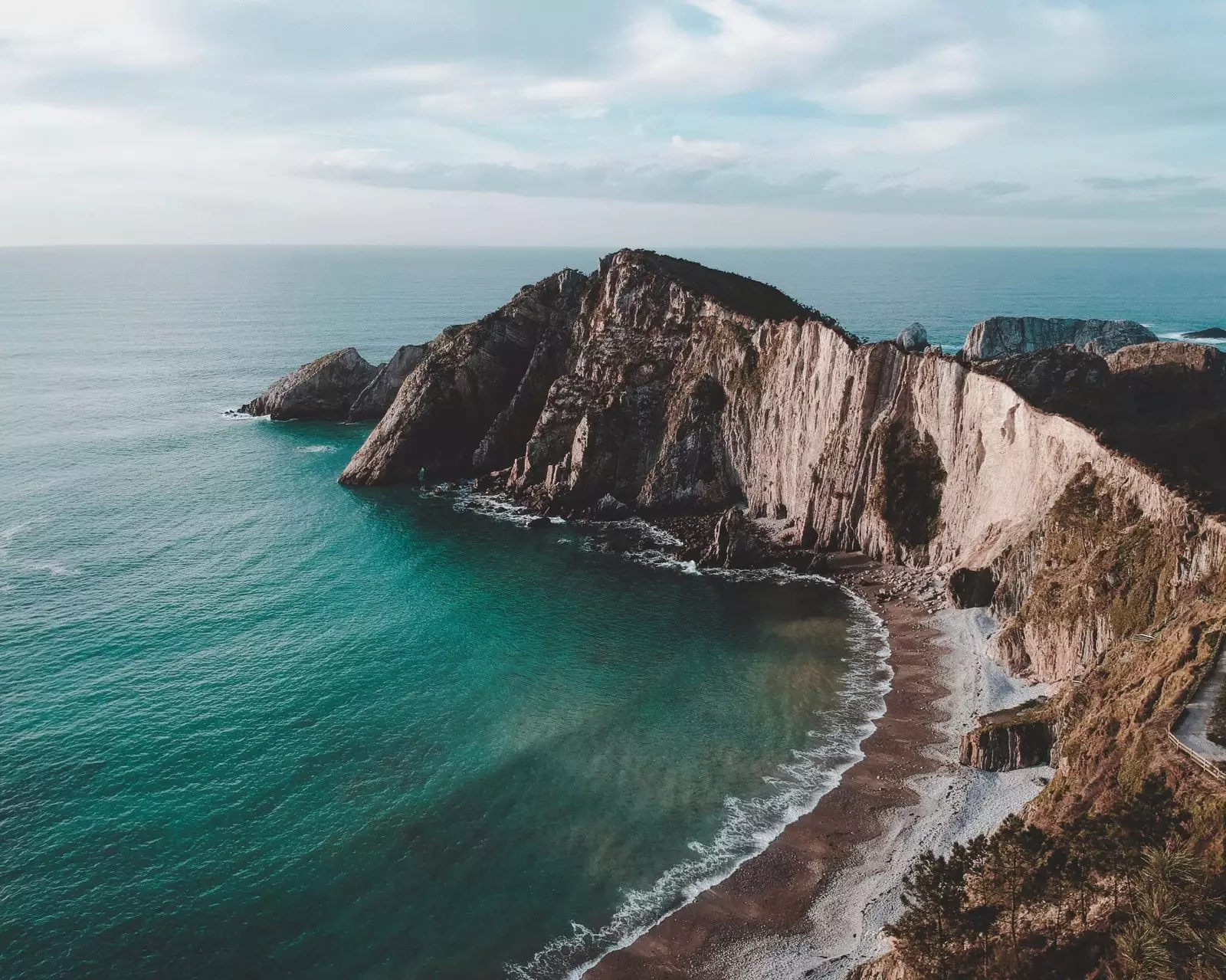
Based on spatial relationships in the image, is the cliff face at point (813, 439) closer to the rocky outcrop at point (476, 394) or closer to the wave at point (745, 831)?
the rocky outcrop at point (476, 394)

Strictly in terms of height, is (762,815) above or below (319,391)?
below

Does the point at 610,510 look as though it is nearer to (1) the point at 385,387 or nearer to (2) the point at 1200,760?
(1) the point at 385,387

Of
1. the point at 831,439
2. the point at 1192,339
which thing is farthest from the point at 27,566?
the point at 1192,339

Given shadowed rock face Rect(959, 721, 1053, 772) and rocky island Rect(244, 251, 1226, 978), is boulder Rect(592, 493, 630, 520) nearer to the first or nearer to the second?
rocky island Rect(244, 251, 1226, 978)

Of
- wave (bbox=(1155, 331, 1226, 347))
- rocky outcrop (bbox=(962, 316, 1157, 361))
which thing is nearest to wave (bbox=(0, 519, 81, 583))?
rocky outcrop (bbox=(962, 316, 1157, 361))

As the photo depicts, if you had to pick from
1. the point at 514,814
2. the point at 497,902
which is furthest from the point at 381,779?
the point at 497,902

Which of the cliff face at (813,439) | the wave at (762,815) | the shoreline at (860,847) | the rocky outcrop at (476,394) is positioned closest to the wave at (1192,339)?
the cliff face at (813,439)
